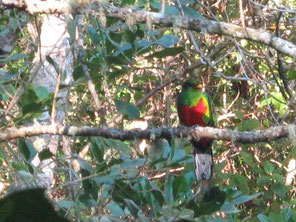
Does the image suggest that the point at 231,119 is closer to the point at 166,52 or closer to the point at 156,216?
the point at 166,52

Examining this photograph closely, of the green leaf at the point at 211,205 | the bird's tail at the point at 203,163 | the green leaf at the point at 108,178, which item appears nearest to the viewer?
the green leaf at the point at 211,205

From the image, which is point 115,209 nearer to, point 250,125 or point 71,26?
point 71,26

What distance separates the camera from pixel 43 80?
354 centimetres

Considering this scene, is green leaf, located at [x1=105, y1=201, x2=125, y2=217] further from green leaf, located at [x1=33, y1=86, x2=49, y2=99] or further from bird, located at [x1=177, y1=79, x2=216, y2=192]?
bird, located at [x1=177, y1=79, x2=216, y2=192]

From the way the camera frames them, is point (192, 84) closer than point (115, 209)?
No

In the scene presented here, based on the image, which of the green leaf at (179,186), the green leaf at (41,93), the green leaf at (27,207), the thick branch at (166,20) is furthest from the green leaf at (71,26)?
the green leaf at (27,207)

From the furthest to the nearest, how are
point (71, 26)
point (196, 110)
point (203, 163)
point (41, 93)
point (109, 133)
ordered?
1. point (196, 110)
2. point (203, 163)
3. point (41, 93)
4. point (71, 26)
5. point (109, 133)

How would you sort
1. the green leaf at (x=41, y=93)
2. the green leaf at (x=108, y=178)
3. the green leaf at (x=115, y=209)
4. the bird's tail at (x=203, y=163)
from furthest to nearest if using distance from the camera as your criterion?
the bird's tail at (x=203, y=163) < the green leaf at (x=41, y=93) < the green leaf at (x=115, y=209) < the green leaf at (x=108, y=178)

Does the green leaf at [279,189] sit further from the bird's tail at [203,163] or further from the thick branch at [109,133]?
the thick branch at [109,133]

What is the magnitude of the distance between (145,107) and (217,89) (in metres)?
0.74

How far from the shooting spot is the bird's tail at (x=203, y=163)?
11.5 ft

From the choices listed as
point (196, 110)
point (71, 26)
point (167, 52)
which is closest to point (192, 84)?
point (196, 110)

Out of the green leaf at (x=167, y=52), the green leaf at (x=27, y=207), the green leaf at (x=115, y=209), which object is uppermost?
the green leaf at (x=27, y=207)

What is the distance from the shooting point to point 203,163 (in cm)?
378
